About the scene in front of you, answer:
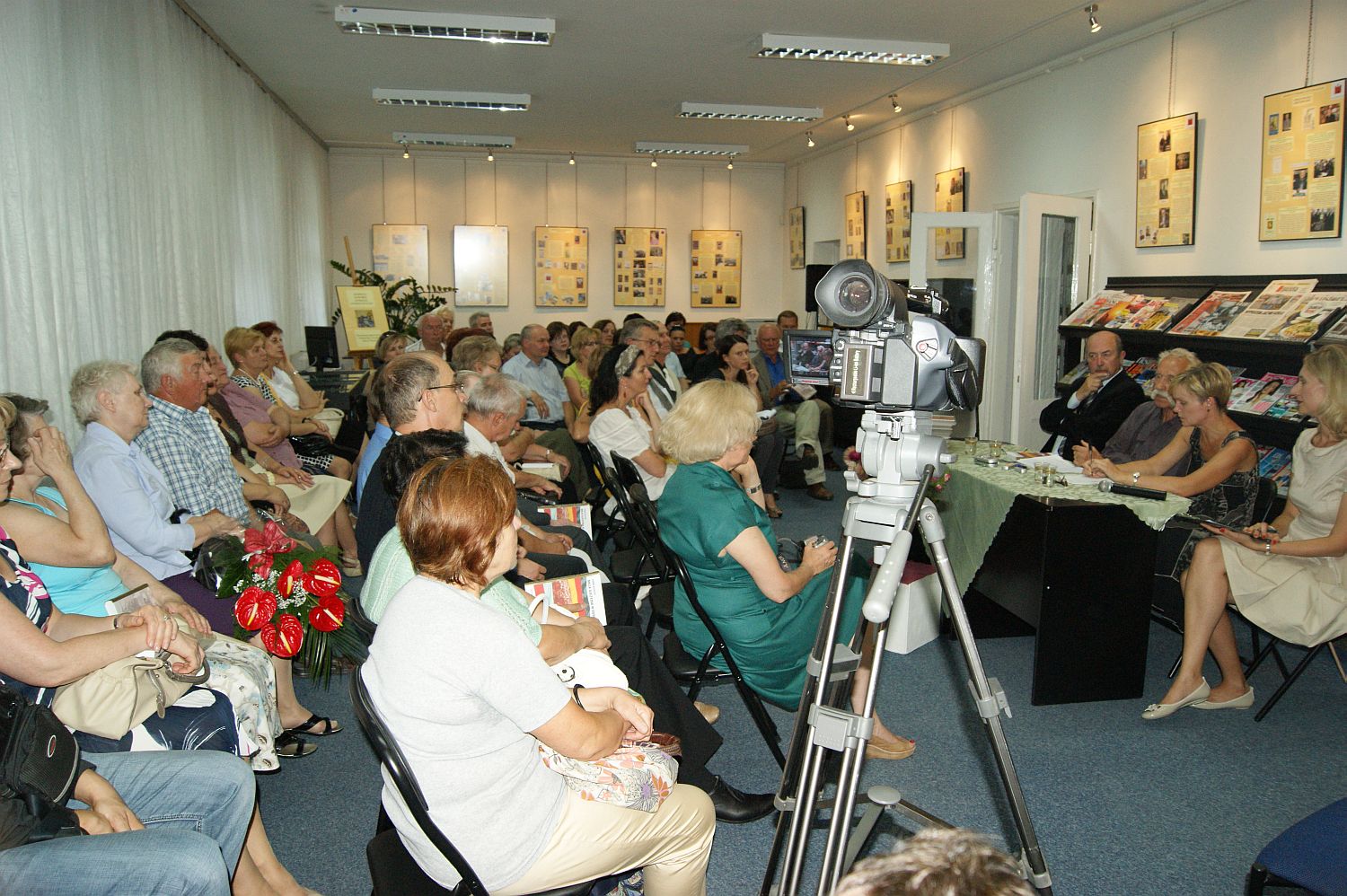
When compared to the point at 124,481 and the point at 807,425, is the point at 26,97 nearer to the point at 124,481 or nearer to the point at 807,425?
the point at 124,481

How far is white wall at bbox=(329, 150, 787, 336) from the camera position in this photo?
12234mm

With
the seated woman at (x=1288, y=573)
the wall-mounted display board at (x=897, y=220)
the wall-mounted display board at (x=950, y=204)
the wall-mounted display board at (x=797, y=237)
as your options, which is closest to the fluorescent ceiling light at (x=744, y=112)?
the wall-mounted display board at (x=897, y=220)

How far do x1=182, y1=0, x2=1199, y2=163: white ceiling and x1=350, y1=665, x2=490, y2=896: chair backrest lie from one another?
17.7ft

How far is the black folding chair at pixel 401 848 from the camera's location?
4.77ft

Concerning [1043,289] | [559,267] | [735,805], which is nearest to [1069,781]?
[735,805]

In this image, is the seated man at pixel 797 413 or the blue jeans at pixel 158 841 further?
the seated man at pixel 797 413

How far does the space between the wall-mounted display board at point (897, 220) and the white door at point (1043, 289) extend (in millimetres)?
2646

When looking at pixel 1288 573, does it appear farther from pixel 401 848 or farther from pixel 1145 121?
pixel 1145 121

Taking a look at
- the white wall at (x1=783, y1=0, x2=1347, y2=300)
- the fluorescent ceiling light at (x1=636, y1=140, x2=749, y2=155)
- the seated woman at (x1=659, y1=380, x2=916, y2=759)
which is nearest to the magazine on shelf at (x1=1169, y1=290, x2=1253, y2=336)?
the white wall at (x1=783, y1=0, x2=1347, y2=300)

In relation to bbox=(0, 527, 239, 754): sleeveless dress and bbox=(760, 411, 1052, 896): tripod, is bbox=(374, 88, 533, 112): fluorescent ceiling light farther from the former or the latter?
bbox=(760, 411, 1052, 896): tripod

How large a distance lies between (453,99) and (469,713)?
8058 millimetres

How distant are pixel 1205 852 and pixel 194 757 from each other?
254 centimetres

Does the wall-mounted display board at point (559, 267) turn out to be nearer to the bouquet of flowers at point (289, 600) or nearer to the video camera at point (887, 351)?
the bouquet of flowers at point (289, 600)

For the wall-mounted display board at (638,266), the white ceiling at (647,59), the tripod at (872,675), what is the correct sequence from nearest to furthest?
the tripod at (872,675) → the white ceiling at (647,59) → the wall-mounted display board at (638,266)
